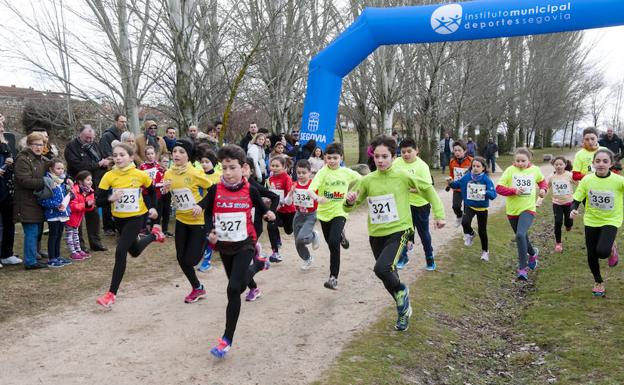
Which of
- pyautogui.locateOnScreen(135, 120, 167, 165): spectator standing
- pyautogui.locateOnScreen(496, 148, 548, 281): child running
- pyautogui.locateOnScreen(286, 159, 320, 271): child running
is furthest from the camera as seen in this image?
pyautogui.locateOnScreen(135, 120, 167, 165): spectator standing

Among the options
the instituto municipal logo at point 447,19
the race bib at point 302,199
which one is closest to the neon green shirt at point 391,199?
the race bib at point 302,199

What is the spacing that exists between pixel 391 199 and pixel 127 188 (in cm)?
312

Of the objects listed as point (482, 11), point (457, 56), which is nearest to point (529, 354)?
point (482, 11)

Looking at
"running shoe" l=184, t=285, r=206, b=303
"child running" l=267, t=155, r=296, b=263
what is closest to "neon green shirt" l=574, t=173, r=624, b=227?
"child running" l=267, t=155, r=296, b=263

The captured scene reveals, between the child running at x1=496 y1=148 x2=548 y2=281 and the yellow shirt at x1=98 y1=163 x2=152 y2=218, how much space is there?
16.4ft

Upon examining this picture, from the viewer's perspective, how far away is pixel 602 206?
20.7 ft

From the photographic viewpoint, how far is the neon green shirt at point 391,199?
535 centimetres

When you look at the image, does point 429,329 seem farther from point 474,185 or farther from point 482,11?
point 482,11

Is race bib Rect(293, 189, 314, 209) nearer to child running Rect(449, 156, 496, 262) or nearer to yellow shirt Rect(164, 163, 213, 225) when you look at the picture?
yellow shirt Rect(164, 163, 213, 225)

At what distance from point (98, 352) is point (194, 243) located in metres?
1.64

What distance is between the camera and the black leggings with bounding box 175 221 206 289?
5.85 m

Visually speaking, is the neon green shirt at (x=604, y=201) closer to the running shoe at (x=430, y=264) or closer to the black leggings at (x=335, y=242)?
the running shoe at (x=430, y=264)

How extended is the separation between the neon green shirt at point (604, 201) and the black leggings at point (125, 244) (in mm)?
5441

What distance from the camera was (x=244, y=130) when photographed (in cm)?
3022
